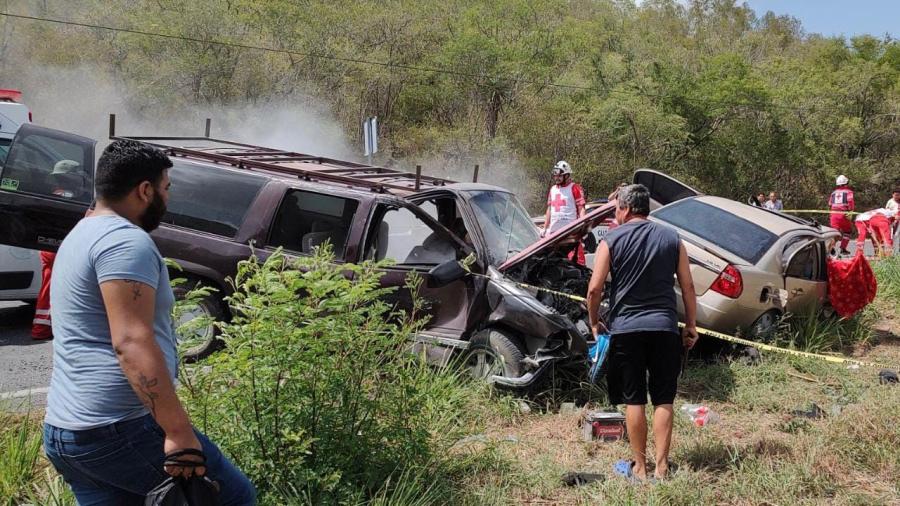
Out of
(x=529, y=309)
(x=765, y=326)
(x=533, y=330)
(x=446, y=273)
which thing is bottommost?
(x=765, y=326)

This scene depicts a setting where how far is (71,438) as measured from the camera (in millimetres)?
2314

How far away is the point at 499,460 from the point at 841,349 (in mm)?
4997

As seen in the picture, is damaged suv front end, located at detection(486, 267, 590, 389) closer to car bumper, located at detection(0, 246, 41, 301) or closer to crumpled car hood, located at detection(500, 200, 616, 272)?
crumpled car hood, located at detection(500, 200, 616, 272)

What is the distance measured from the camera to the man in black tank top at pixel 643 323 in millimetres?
4504

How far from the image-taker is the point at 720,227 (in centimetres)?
777

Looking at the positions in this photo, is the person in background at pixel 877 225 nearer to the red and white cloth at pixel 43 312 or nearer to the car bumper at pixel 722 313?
the car bumper at pixel 722 313

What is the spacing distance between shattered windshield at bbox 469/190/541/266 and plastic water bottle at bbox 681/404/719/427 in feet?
5.89

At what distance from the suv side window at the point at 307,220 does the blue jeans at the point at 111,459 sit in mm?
4057

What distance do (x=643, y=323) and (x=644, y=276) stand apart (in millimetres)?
267

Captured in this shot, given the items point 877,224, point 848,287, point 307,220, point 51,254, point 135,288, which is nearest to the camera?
point 135,288

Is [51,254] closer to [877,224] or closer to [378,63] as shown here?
[877,224]

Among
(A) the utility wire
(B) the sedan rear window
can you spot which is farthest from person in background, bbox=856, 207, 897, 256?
(A) the utility wire

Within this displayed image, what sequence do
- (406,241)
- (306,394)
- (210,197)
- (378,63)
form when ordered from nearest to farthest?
1. (306,394)
2. (406,241)
3. (210,197)
4. (378,63)

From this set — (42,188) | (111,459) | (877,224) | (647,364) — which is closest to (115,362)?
(111,459)
